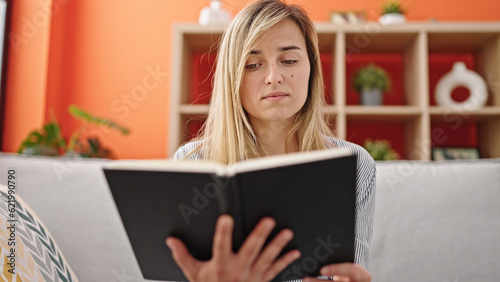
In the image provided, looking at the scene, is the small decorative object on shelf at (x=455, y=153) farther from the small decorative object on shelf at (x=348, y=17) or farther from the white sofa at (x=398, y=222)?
the white sofa at (x=398, y=222)

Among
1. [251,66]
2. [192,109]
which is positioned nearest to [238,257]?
[251,66]

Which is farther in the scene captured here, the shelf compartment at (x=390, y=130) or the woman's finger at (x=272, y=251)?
the shelf compartment at (x=390, y=130)

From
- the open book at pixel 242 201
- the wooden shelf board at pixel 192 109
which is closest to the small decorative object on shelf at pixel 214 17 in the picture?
the wooden shelf board at pixel 192 109

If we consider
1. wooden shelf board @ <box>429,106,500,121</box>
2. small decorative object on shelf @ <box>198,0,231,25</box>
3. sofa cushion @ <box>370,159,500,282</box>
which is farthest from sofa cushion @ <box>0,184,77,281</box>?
wooden shelf board @ <box>429,106,500,121</box>

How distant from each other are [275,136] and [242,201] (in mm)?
577

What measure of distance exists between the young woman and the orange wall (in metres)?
1.49

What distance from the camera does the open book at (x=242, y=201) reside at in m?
0.64

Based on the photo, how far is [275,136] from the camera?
1.22 metres

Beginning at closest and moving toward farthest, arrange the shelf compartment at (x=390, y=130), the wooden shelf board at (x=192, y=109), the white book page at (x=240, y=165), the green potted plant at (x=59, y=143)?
the white book page at (x=240, y=165) < the green potted plant at (x=59, y=143) < the wooden shelf board at (x=192, y=109) < the shelf compartment at (x=390, y=130)

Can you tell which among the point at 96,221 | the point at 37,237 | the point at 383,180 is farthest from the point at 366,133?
the point at 37,237

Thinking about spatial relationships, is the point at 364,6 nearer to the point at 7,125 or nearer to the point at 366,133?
the point at 366,133

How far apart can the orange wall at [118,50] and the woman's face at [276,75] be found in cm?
159

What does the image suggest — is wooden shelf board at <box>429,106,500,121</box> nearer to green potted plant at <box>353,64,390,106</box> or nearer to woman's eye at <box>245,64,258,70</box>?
green potted plant at <box>353,64,390,106</box>

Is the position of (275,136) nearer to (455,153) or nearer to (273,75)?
(273,75)
